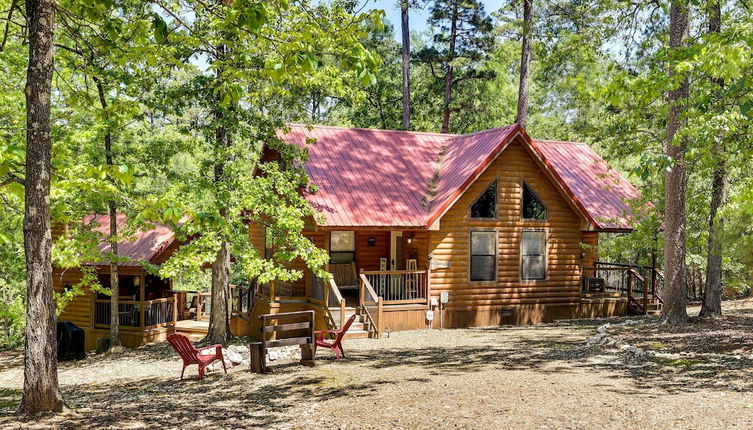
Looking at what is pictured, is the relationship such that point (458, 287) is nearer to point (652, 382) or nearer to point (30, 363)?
point (652, 382)

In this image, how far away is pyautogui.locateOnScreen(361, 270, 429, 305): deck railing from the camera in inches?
715

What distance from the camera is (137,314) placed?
23.3 m

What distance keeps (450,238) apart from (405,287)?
6.57 ft

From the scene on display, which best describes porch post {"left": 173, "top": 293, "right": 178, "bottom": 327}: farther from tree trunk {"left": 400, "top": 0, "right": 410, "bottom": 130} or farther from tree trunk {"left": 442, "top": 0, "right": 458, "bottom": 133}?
tree trunk {"left": 442, "top": 0, "right": 458, "bottom": 133}

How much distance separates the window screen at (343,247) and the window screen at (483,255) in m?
3.75

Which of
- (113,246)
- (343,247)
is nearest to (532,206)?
(343,247)

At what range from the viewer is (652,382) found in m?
10.1

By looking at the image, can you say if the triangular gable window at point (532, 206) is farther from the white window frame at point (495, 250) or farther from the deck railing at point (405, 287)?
the deck railing at point (405, 287)

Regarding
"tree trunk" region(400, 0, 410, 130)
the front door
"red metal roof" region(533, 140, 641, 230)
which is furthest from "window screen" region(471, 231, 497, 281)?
"tree trunk" region(400, 0, 410, 130)

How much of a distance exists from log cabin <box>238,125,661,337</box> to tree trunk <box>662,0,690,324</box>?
3079 mm

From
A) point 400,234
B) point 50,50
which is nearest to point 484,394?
point 50,50

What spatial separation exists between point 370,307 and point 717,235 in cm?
886

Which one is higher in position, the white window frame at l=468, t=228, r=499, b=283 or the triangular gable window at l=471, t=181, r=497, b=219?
the triangular gable window at l=471, t=181, r=497, b=219

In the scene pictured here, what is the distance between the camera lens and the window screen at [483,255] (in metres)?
19.3
